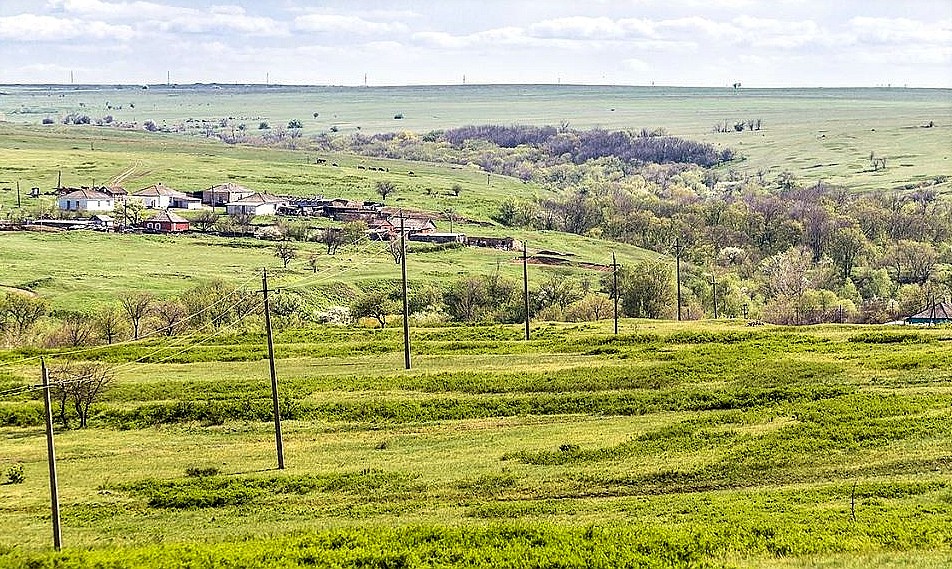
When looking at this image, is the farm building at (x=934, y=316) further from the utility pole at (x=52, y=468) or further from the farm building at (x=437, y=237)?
the utility pole at (x=52, y=468)

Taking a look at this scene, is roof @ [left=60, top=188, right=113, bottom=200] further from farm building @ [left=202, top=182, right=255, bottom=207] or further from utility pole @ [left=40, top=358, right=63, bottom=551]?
utility pole @ [left=40, top=358, right=63, bottom=551]

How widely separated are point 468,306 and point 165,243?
47.6m

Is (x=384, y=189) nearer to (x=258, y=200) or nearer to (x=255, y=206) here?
(x=258, y=200)

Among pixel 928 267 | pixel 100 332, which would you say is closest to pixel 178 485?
pixel 100 332

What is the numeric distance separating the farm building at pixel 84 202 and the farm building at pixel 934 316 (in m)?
106

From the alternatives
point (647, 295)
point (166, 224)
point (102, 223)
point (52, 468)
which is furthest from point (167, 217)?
point (52, 468)

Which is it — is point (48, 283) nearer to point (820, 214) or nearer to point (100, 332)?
point (100, 332)

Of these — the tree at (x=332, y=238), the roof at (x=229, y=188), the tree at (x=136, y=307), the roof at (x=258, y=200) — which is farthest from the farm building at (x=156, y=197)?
the tree at (x=136, y=307)

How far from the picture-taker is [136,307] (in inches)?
3356

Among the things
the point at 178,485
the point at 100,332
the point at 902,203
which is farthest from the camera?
the point at 902,203

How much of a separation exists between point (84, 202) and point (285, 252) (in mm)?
46662

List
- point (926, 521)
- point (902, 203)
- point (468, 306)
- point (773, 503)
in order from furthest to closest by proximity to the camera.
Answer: point (902, 203), point (468, 306), point (773, 503), point (926, 521)

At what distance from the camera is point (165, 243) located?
420ft

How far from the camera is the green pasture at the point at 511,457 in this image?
97.1ft
